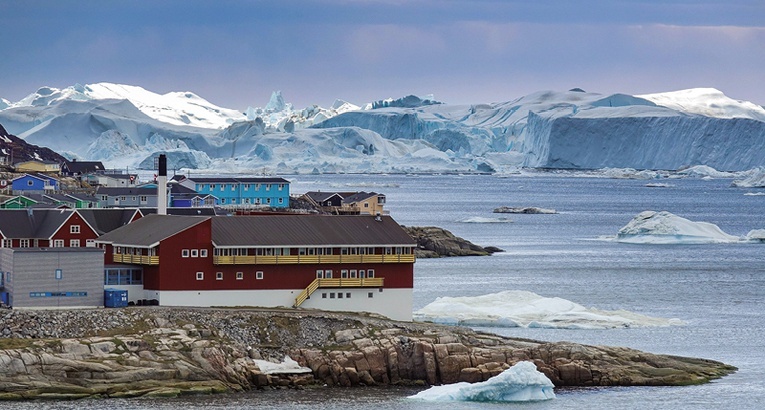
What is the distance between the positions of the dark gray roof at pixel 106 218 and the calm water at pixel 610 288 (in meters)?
11.6

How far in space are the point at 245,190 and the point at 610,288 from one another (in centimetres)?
3299

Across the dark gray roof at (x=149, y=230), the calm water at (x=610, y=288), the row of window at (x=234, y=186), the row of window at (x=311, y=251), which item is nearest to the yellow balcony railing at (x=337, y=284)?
the row of window at (x=311, y=251)

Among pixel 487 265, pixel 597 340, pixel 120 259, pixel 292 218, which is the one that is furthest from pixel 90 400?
pixel 487 265

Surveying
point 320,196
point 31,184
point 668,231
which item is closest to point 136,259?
point 31,184

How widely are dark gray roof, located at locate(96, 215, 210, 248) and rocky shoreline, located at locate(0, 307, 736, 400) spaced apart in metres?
3.26

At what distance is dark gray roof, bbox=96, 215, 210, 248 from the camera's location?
37.2 meters

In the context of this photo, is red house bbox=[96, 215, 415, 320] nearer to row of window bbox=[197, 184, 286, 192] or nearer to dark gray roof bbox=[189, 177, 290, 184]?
row of window bbox=[197, 184, 286, 192]

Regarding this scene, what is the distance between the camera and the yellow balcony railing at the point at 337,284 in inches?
1479

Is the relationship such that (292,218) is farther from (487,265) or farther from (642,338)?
(487,265)

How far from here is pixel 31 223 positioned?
42344mm

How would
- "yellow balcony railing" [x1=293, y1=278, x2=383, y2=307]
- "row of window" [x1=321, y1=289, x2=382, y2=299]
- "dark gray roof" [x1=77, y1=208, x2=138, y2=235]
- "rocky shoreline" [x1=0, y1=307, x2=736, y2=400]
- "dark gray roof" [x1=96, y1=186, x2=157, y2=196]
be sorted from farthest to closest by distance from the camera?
"dark gray roof" [x1=96, y1=186, x2=157, y2=196] → "dark gray roof" [x1=77, y1=208, x2=138, y2=235] → "row of window" [x1=321, y1=289, x2=382, y2=299] → "yellow balcony railing" [x1=293, y1=278, x2=383, y2=307] → "rocky shoreline" [x1=0, y1=307, x2=736, y2=400]

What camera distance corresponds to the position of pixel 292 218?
39.4 metres

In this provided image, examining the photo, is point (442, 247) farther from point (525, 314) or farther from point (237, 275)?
point (237, 275)

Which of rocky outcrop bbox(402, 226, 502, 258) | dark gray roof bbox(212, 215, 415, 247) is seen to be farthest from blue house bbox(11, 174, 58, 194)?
dark gray roof bbox(212, 215, 415, 247)
